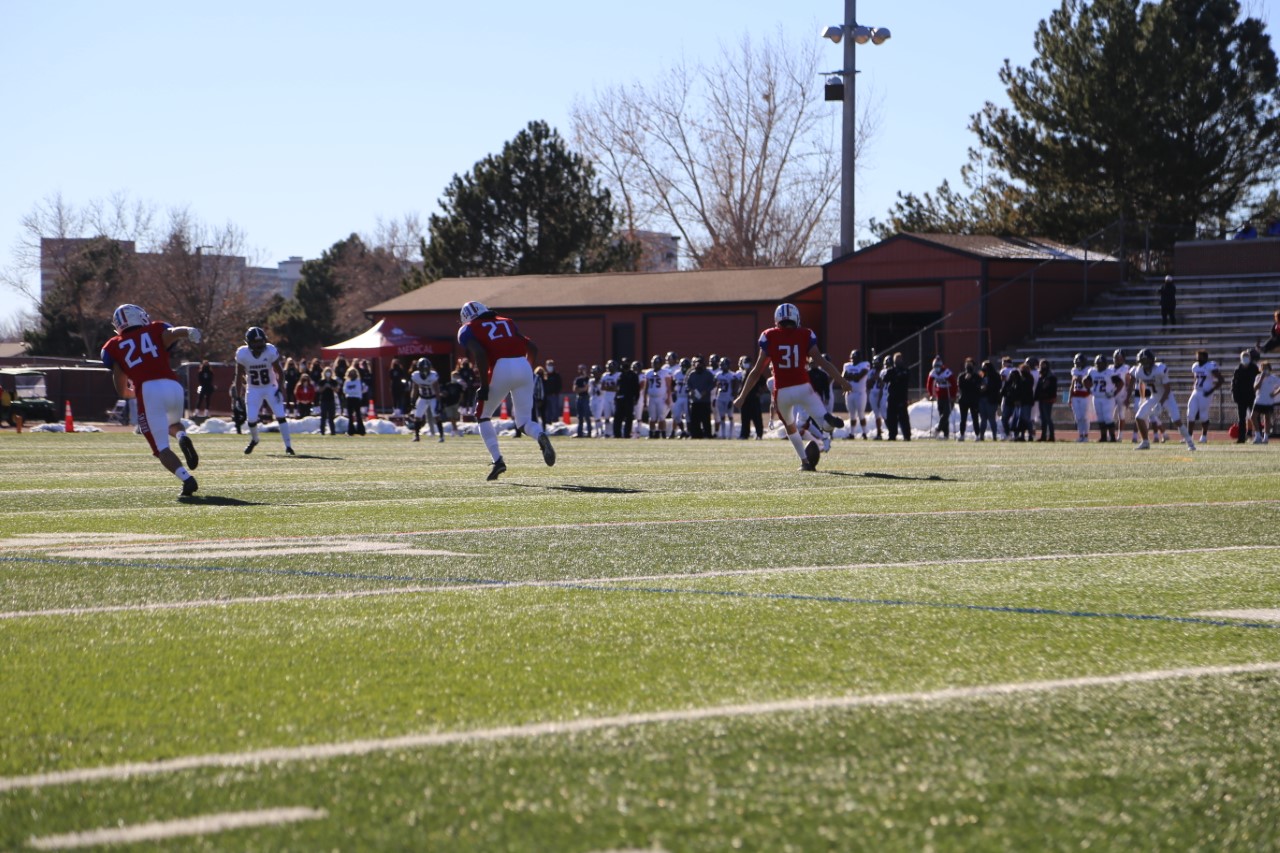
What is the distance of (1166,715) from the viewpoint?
4320 mm

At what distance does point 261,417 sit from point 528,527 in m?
33.4

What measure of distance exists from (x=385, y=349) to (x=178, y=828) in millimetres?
52148

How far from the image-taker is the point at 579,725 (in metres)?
4.18

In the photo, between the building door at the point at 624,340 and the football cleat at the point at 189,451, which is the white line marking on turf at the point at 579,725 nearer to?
the football cleat at the point at 189,451

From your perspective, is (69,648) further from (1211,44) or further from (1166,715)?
(1211,44)

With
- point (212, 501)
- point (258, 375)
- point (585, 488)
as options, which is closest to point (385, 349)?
point (258, 375)

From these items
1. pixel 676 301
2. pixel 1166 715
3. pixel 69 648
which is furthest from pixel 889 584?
pixel 676 301

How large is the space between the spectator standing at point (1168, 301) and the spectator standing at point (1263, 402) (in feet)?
35.6

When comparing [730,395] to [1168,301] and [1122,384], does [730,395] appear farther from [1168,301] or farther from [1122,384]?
[1168,301]

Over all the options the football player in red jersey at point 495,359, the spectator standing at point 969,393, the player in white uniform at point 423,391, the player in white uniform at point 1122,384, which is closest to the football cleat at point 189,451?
the football player in red jersey at point 495,359

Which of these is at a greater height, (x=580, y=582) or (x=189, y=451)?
(x=189, y=451)

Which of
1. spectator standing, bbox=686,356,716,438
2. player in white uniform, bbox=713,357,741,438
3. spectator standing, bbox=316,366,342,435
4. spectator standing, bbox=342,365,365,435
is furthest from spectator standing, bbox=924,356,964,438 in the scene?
spectator standing, bbox=316,366,342,435

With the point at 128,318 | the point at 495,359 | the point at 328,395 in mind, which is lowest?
the point at 328,395

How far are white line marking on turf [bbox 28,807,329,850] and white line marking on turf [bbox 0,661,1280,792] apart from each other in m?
0.43
